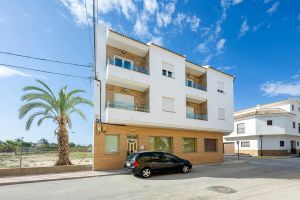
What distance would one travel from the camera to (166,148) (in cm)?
1983

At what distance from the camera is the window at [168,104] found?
18.8 metres

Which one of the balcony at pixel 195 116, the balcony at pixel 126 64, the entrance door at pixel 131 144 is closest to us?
the balcony at pixel 126 64

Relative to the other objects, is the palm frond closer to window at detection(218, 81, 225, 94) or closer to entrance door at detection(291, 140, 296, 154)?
window at detection(218, 81, 225, 94)

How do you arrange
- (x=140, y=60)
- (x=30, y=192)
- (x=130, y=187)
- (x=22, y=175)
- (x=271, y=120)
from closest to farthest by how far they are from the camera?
(x=30, y=192) < (x=130, y=187) < (x=22, y=175) < (x=140, y=60) < (x=271, y=120)

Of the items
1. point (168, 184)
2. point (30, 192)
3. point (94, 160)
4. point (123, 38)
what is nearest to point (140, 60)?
point (123, 38)

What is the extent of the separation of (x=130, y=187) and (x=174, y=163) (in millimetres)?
4626

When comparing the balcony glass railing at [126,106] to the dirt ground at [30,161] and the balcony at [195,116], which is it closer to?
the balcony at [195,116]

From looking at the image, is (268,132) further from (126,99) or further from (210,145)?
(126,99)

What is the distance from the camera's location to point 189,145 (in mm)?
21734

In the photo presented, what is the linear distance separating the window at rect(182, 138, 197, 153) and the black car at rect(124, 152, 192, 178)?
260 inches

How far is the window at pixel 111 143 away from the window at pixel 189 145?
6.98m

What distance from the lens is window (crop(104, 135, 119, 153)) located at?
1653cm

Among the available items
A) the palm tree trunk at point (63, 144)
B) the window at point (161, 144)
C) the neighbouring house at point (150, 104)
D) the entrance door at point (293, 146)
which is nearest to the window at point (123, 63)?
the neighbouring house at point (150, 104)

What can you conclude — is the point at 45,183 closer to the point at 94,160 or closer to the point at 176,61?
the point at 94,160
